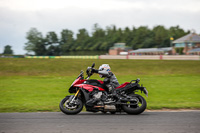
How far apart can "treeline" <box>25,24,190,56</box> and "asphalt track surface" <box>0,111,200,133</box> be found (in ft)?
317

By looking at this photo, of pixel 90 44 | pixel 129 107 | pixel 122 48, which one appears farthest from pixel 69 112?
pixel 90 44

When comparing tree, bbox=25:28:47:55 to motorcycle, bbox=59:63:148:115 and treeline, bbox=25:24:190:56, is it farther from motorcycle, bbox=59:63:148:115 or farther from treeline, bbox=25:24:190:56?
motorcycle, bbox=59:63:148:115

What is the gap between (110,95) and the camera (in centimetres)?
782

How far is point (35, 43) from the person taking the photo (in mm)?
118250

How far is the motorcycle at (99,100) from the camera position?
771 cm

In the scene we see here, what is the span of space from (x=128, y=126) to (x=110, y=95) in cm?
180

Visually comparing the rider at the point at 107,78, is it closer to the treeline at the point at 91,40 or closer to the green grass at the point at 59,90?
the green grass at the point at 59,90

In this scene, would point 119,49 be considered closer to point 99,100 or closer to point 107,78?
point 107,78

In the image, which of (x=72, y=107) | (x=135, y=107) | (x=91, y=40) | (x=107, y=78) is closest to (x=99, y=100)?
(x=107, y=78)

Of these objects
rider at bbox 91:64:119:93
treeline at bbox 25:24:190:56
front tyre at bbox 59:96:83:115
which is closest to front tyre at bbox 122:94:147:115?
rider at bbox 91:64:119:93

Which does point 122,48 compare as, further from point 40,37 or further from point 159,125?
point 159,125

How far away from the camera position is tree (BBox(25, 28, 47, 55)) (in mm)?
111050

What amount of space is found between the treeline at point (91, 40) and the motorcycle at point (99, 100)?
315 ft

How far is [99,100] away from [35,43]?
114982 mm
